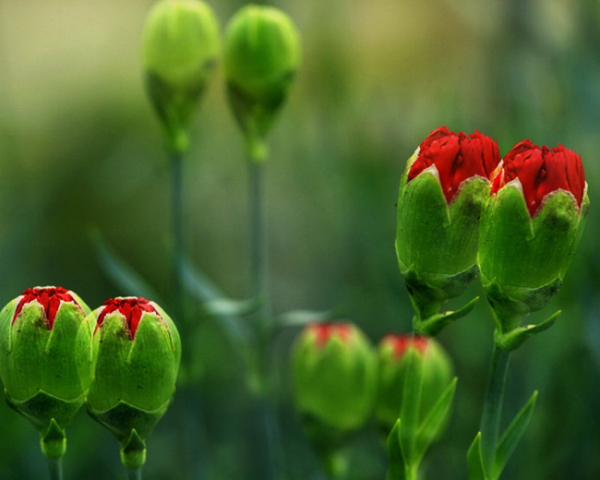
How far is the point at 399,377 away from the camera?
616mm

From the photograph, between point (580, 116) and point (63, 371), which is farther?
point (580, 116)

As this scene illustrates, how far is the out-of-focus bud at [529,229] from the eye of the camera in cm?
39

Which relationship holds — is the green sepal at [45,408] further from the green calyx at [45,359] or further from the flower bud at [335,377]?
the flower bud at [335,377]

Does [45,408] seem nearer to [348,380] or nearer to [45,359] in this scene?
[45,359]

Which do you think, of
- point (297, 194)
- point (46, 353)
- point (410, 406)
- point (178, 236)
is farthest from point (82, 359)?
point (297, 194)

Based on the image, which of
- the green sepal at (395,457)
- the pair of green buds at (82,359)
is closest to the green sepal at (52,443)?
the pair of green buds at (82,359)

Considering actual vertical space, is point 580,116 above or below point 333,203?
above

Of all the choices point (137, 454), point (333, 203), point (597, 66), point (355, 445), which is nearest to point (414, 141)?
point (333, 203)

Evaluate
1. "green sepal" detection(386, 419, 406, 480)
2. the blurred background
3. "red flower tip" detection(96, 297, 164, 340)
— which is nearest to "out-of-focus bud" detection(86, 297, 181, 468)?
"red flower tip" detection(96, 297, 164, 340)

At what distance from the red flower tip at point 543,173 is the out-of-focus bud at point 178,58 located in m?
0.34

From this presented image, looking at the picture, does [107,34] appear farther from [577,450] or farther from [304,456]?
[577,450]

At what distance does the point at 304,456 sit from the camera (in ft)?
3.25

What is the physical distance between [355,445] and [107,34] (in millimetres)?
1175

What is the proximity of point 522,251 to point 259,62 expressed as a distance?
33 cm
